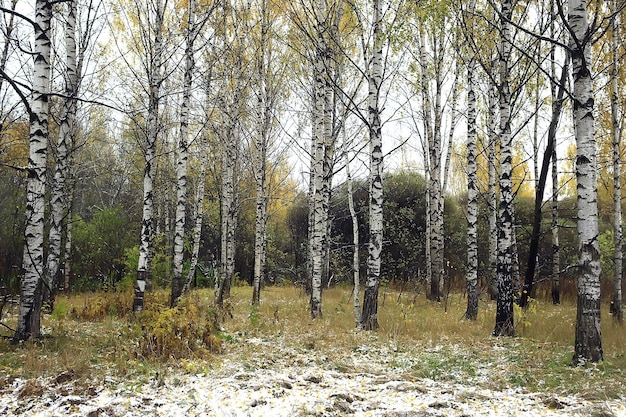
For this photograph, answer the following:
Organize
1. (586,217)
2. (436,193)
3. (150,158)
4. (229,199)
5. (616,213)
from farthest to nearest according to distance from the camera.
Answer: (436,193) → (229,199) → (616,213) → (150,158) → (586,217)

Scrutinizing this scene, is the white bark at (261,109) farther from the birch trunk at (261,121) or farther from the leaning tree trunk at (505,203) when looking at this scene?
the leaning tree trunk at (505,203)

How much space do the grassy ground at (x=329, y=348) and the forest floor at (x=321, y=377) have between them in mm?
24

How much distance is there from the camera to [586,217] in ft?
16.4

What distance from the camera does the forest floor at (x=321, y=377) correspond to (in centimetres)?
379

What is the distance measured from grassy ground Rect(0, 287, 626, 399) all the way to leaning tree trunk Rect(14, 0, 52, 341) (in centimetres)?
52

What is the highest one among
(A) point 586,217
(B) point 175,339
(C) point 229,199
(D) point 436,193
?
(D) point 436,193

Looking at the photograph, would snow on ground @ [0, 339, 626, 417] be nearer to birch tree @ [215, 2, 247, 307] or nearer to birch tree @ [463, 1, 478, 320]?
birch tree @ [463, 1, 478, 320]

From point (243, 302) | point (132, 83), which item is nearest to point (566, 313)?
point (243, 302)

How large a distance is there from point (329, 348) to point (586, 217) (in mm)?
3657

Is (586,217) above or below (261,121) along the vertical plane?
below

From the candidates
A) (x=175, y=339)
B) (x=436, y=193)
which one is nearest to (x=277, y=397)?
(x=175, y=339)

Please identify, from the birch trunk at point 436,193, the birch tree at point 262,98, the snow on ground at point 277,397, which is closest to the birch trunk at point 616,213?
the birch trunk at point 436,193

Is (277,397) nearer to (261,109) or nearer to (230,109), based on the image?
(261,109)

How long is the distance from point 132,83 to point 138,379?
427 inches
